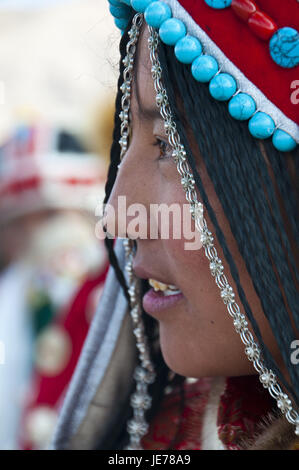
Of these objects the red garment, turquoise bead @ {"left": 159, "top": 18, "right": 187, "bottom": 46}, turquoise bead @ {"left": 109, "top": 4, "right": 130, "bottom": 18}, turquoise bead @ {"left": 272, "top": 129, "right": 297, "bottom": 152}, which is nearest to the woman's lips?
the red garment

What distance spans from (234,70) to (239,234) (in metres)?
0.30

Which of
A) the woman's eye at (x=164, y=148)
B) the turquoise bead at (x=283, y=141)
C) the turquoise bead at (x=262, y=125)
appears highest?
the turquoise bead at (x=262, y=125)

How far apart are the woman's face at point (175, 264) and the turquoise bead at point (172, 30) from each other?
12cm

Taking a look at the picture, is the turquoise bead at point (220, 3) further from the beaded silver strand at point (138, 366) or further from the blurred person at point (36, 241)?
the blurred person at point (36, 241)

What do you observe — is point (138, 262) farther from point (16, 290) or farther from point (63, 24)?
point (63, 24)

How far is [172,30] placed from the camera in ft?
3.87

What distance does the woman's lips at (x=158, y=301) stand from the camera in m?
1.36

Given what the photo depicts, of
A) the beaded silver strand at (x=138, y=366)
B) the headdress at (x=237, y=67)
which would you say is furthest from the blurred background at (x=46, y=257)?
the headdress at (x=237, y=67)

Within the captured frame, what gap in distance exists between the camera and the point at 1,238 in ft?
16.3

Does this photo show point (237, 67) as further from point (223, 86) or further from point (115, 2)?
point (115, 2)

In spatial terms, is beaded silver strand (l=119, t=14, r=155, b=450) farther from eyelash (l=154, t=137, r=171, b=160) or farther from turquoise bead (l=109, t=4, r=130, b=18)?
turquoise bead (l=109, t=4, r=130, b=18)

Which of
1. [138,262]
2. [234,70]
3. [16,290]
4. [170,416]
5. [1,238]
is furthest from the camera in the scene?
[1,238]

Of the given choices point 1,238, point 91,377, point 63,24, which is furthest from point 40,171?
point 63,24

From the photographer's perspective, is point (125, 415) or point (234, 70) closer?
point (234, 70)
